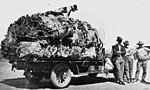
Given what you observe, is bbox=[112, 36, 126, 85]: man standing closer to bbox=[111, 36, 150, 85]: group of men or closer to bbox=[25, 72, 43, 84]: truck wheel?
bbox=[111, 36, 150, 85]: group of men

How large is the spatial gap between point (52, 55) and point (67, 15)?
2.61m

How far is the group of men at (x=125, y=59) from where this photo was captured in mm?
11674

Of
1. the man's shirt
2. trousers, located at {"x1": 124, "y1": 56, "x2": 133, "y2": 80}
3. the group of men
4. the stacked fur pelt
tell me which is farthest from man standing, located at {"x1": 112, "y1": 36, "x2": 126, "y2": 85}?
the stacked fur pelt

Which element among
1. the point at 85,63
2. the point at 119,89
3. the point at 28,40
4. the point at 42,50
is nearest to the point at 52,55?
the point at 42,50

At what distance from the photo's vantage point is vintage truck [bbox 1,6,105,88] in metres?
9.72

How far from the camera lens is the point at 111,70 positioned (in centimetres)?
1225

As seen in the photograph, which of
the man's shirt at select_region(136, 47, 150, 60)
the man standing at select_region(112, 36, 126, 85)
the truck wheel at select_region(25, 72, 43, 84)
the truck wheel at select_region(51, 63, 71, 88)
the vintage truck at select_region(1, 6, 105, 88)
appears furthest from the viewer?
the man's shirt at select_region(136, 47, 150, 60)

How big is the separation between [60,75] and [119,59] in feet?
9.51

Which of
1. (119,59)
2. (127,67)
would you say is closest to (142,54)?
(127,67)

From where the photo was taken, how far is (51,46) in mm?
10031

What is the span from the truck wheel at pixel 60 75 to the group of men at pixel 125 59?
242 centimetres

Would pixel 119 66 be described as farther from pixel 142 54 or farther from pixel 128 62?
pixel 142 54

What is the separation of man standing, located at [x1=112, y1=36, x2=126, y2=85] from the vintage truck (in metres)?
0.86

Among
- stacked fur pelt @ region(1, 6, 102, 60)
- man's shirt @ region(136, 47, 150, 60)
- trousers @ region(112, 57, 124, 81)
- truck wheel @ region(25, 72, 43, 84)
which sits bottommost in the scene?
truck wheel @ region(25, 72, 43, 84)
